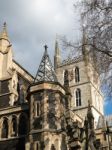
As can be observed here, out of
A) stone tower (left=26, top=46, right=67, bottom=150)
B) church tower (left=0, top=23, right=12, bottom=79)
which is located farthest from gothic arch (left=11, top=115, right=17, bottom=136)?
church tower (left=0, top=23, right=12, bottom=79)

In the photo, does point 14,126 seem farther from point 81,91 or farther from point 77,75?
point 77,75

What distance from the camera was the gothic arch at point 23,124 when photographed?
3388cm

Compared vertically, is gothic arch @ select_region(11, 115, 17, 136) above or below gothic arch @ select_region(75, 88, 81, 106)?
below

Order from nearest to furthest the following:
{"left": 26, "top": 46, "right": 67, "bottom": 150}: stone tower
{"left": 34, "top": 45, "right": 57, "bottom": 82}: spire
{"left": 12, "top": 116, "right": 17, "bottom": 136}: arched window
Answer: {"left": 26, "top": 46, "right": 67, "bottom": 150}: stone tower
{"left": 12, "top": 116, "right": 17, "bottom": 136}: arched window
{"left": 34, "top": 45, "right": 57, "bottom": 82}: spire

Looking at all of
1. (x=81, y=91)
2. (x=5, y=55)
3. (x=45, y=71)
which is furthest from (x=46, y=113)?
(x=81, y=91)

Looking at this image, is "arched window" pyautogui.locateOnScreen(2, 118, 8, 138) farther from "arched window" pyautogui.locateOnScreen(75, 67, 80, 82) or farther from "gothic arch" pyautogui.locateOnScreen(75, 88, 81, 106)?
"arched window" pyautogui.locateOnScreen(75, 67, 80, 82)

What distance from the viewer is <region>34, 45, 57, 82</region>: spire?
34.3 m

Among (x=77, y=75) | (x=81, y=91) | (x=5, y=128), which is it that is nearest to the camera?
(x=5, y=128)

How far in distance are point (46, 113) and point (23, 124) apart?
3.58m

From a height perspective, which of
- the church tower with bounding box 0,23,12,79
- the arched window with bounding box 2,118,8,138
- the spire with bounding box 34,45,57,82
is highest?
the church tower with bounding box 0,23,12,79

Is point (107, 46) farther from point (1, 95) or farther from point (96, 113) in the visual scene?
point (96, 113)

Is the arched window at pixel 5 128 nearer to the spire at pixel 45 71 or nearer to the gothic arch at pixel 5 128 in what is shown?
the gothic arch at pixel 5 128

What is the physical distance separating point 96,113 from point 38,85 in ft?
109

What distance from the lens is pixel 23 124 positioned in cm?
3422
